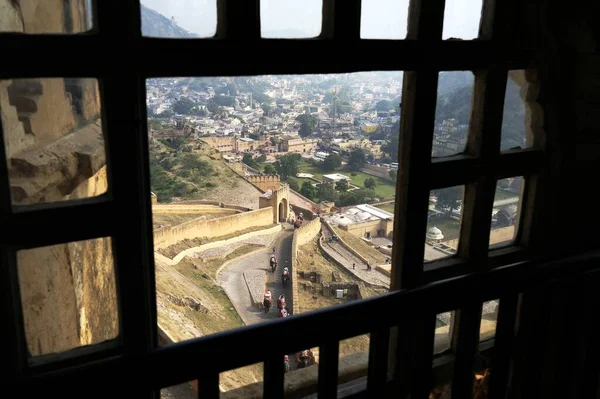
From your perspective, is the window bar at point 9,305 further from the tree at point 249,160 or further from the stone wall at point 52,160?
the tree at point 249,160

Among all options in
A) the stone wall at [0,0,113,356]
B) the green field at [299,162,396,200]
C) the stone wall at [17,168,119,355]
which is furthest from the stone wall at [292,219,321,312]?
the stone wall at [0,0,113,356]

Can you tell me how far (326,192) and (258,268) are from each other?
440 centimetres

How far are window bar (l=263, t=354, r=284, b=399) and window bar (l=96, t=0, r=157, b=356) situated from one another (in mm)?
314

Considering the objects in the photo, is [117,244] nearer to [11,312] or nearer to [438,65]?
[11,312]

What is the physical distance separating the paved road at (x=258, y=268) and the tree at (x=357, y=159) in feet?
12.3

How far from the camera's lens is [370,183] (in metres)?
18.8

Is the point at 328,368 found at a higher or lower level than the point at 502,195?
lower

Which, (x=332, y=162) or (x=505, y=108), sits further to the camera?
(x=332, y=162)

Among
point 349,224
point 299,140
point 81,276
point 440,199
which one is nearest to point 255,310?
point 349,224

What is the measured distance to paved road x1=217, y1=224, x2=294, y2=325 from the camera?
1661 centimetres

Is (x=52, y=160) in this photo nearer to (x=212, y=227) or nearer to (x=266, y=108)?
(x=212, y=227)

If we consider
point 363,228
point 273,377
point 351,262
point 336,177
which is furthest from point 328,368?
point 336,177

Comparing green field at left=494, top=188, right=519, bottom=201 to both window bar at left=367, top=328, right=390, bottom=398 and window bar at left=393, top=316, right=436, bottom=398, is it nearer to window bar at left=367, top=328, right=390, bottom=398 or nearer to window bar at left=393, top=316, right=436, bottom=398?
window bar at left=393, top=316, right=436, bottom=398

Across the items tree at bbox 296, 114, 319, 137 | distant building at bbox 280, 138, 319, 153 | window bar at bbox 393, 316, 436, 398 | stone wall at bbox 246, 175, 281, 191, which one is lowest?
stone wall at bbox 246, 175, 281, 191
